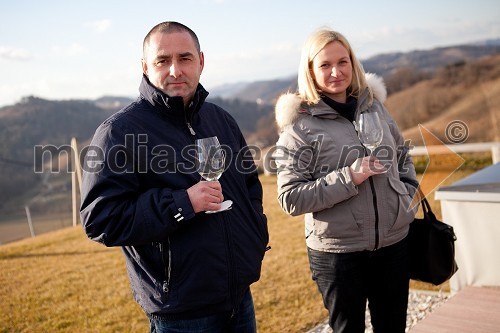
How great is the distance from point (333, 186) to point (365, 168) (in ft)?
0.64

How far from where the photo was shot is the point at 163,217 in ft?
5.68

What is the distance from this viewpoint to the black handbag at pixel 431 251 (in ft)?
8.88

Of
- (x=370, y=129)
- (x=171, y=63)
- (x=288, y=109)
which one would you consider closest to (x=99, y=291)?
(x=288, y=109)

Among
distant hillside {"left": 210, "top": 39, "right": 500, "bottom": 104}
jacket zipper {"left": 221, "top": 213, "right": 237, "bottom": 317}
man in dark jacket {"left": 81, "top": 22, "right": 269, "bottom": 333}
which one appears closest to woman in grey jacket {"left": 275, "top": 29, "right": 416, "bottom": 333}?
man in dark jacket {"left": 81, "top": 22, "right": 269, "bottom": 333}

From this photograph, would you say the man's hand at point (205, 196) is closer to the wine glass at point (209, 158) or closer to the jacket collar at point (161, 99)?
the wine glass at point (209, 158)

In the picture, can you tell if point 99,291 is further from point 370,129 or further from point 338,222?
point 370,129

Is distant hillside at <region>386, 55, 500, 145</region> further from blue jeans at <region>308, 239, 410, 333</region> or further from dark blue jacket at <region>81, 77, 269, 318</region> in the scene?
dark blue jacket at <region>81, 77, 269, 318</region>

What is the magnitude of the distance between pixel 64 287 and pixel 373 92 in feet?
16.7

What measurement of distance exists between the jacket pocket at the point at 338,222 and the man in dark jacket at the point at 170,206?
18.3 inches

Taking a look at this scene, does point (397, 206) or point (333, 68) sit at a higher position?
point (333, 68)

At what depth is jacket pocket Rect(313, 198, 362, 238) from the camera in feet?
7.88

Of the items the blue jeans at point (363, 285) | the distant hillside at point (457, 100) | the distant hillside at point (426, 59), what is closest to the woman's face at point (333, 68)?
the blue jeans at point (363, 285)

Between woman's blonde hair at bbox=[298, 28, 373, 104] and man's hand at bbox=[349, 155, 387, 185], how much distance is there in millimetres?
Result: 467

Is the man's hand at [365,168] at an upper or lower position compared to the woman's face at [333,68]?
lower
